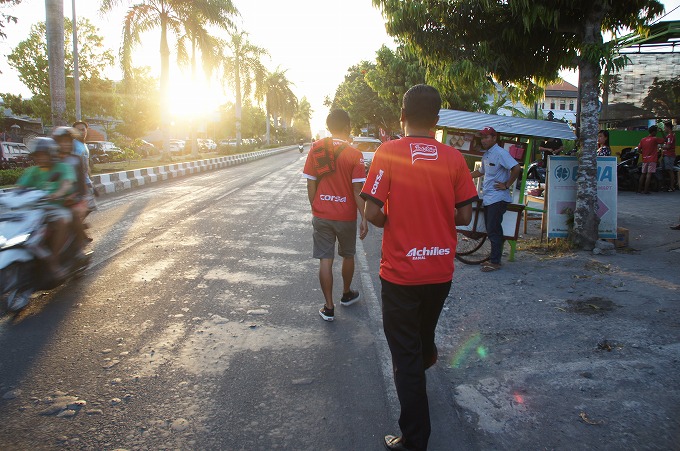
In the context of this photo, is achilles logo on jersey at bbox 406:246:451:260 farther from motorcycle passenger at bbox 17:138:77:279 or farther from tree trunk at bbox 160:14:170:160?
tree trunk at bbox 160:14:170:160

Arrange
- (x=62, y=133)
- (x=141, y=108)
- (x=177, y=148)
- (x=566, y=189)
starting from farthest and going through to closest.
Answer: (x=141, y=108), (x=177, y=148), (x=566, y=189), (x=62, y=133)

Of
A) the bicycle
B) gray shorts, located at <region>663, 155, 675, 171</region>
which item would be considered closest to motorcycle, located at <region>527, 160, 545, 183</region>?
gray shorts, located at <region>663, 155, 675, 171</region>

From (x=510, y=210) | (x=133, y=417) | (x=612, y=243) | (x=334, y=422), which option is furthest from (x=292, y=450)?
(x=612, y=243)

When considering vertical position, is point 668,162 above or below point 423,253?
above

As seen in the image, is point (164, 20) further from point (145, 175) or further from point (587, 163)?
point (587, 163)

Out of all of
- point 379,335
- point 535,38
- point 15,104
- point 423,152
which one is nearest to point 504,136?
point 535,38

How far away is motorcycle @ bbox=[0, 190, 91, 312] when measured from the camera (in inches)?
173

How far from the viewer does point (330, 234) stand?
4645 mm

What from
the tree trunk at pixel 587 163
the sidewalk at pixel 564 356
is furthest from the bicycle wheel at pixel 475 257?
the tree trunk at pixel 587 163

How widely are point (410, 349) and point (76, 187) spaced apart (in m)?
4.92

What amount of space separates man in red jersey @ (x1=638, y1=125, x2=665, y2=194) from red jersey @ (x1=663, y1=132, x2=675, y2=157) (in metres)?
0.30

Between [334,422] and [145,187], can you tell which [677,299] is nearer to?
[334,422]

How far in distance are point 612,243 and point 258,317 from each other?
5.70 m

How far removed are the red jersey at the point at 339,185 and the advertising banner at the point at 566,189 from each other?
180 inches
